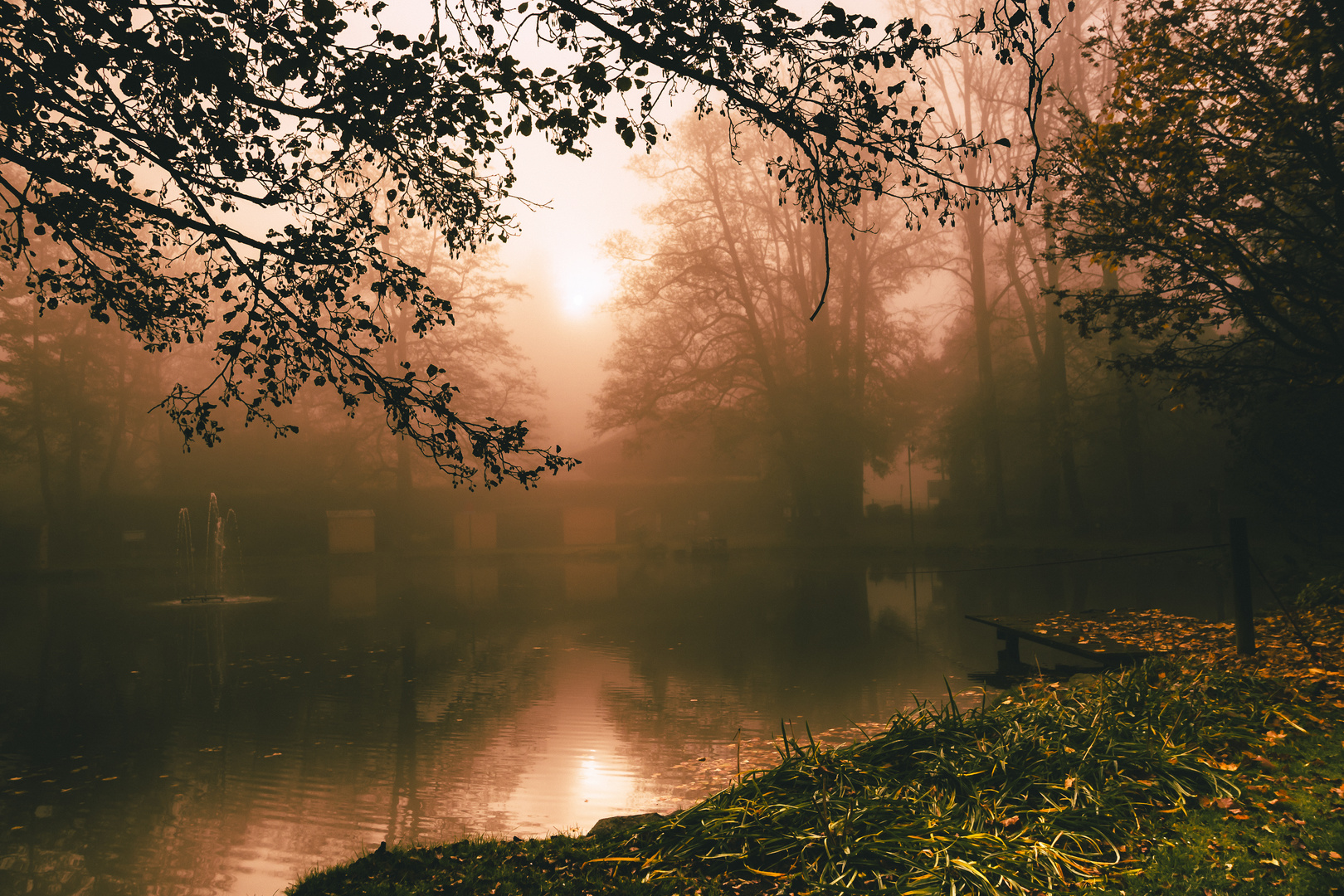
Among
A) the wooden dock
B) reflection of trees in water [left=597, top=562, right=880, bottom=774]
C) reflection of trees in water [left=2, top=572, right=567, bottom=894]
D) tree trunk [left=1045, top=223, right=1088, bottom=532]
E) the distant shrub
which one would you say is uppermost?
tree trunk [left=1045, top=223, right=1088, bottom=532]

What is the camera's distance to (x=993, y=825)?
4043 millimetres

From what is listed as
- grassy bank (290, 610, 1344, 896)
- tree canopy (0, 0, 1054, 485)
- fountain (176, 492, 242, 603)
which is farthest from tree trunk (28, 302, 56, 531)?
grassy bank (290, 610, 1344, 896)

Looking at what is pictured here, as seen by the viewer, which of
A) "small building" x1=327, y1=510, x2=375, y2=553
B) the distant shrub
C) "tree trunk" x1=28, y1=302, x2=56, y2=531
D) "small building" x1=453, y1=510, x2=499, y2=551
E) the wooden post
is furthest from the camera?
"small building" x1=453, y1=510, x2=499, y2=551

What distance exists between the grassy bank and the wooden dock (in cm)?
256

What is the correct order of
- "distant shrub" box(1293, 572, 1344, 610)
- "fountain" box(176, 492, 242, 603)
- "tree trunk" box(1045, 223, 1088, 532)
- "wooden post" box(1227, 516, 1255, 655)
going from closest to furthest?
"wooden post" box(1227, 516, 1255, 655) → "distant shrub" box(1293, 572, 1344, 610) → "tree trunk" box(1045, 223, 1088, 532) → "fountain" box(176, 492, 242, 603)

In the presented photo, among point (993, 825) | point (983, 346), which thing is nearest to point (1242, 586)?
point (993, 825)

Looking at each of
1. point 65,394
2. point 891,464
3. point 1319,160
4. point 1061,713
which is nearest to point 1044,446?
point 891,464

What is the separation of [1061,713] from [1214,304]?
7283mm

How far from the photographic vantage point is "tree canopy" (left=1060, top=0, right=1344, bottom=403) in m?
9.01

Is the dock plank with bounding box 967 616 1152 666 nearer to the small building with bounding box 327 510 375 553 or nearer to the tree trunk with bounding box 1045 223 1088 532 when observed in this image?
the tree trunk with bounding box 1045 223 1088 532

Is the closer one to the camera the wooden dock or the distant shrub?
the wooden dock

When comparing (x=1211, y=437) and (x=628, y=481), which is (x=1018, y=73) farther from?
(x=628, y=481)

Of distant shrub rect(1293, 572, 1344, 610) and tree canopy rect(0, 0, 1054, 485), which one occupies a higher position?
tree canopy rect(0, 0, 1054, 485)

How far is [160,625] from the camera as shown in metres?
15.5
